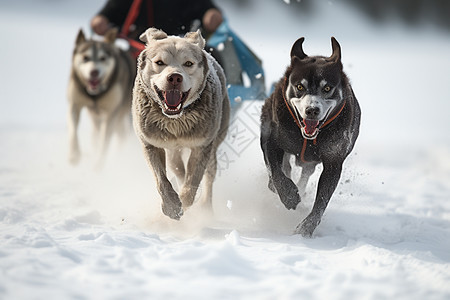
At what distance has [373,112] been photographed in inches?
474

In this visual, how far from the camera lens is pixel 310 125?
3.03 m

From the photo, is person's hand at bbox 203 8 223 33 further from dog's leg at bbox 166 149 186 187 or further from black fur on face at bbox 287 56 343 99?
black fur on face at bbox 287 56 343 99

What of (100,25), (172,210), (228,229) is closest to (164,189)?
(172,210)

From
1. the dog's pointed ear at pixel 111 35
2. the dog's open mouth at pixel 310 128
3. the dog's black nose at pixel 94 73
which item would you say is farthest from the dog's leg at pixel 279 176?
the dog's pointed ear at pixel 111 35

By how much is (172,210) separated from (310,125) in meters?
0.97

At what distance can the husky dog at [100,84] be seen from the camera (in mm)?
5402

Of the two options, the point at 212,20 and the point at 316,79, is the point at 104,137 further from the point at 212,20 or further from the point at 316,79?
the point at 316,79

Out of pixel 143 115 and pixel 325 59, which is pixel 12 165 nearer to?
pixel 143 115

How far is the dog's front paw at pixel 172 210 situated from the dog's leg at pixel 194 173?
0.13 meters

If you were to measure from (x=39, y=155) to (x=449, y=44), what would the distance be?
15.2 metres

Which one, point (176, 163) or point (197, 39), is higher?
point (197, 39)

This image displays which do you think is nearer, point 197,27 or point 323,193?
point 323,193

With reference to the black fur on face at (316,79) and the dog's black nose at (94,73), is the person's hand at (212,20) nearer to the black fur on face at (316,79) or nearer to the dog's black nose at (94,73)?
the dog's black nose at (94,73)

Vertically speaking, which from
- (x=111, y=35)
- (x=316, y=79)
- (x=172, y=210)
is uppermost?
(x=111, y=35)
